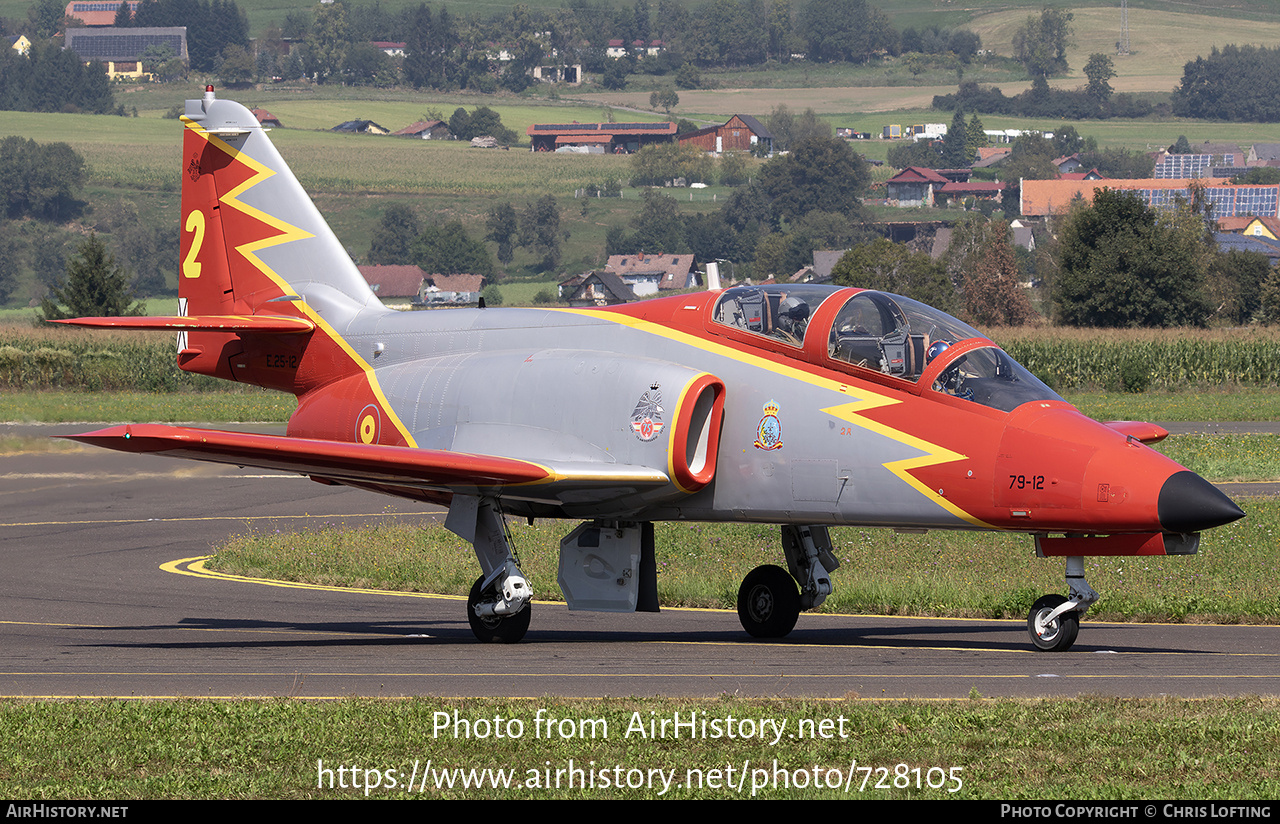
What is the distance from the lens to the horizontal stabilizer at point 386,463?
13.6 metres

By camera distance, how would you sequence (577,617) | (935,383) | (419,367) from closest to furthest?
(935,383)
(419,367)
(577,617)

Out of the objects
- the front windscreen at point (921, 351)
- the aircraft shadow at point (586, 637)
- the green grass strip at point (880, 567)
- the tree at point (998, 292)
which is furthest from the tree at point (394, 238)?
the front windscreen at point (921, 351)

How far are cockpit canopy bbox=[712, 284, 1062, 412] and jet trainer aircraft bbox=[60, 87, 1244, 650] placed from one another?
0.02m

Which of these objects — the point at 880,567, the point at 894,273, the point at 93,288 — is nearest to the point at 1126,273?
the point at 894,273

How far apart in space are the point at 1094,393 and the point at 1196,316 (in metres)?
31.7

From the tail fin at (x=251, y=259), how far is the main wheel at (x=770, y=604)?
6.36m

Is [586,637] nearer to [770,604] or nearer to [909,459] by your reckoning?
[770,604]

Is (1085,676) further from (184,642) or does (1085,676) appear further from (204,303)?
(204,303)

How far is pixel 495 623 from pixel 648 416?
267 cm

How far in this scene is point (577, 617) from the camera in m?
18.2

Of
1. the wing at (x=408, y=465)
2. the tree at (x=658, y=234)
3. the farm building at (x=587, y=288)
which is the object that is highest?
the wing at (x=408, y=465)

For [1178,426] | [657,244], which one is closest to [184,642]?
[1178,426]

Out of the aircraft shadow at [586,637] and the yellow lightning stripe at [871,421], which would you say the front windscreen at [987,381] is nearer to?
the yellow lightning stripe at [871,421]

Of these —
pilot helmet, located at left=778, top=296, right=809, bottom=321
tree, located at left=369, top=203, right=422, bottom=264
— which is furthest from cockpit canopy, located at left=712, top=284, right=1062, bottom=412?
tree, located at left=369, top=203, right=422, bottom=264
